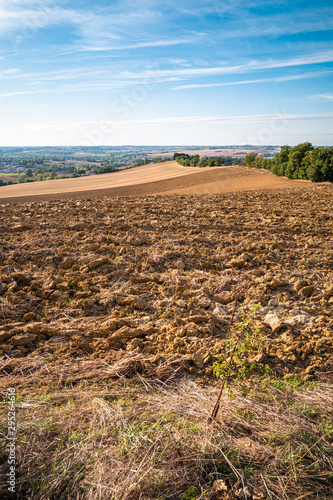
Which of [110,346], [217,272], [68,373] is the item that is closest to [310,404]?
[110,346]

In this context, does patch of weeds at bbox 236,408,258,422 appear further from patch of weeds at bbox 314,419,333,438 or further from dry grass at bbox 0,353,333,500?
patch of weeds at bbox 314,419,333,438

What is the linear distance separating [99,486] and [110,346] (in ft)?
6.16

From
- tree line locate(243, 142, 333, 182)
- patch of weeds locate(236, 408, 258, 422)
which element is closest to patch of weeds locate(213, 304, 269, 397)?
patch of weeds locate(236, 408, 258, 422)

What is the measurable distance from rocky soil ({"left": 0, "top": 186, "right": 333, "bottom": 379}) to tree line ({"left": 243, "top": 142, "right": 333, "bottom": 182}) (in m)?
24.2

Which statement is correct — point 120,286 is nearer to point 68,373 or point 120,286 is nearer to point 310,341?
point 68,373

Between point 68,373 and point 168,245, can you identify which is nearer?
point 68,373

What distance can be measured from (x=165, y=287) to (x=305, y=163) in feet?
111

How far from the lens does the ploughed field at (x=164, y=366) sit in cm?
252

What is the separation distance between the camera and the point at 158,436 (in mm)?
2818

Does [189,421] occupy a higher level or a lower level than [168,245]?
lower

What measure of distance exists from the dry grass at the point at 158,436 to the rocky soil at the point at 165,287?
0.41m

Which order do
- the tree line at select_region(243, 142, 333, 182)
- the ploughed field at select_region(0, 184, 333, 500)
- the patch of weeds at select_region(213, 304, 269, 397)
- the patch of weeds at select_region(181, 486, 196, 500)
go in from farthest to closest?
the tree line at select_region(243, 142, 333, 182), the patch of weeds at select_region(213, 304, 269, 397), the ploughed field at select_region(0, 184, 333, 500), the patch of weeds at select_region(181, 486, 196, 500)

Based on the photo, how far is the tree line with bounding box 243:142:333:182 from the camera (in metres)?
30.2

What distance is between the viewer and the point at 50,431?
9.41 feet
